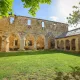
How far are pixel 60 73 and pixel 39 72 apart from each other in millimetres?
1256

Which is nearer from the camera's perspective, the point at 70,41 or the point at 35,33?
the point at 70,41

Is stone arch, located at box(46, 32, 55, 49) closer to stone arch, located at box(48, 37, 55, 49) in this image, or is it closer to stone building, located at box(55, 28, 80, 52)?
stone arch, located at box(48, 37, 55, 49)

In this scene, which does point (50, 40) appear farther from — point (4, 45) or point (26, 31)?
point (4, 45)

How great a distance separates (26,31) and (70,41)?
9037 millimetres

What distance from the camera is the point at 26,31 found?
77.4 feet

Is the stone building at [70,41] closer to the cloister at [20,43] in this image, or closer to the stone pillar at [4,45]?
the cloister at [20,43]

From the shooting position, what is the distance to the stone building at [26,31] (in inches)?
848

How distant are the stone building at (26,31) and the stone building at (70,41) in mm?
2689

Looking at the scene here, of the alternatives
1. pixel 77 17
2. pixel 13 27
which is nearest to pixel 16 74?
pixel 77 17

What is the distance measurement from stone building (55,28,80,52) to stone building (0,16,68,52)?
2689mm

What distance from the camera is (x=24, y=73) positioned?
6.62 metres

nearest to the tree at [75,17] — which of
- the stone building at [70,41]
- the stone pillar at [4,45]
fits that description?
the stone building at [70,41]

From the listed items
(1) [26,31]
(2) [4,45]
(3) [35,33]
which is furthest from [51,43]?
(2) [4,45]

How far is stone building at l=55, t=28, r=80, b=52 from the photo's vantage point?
18697mm
